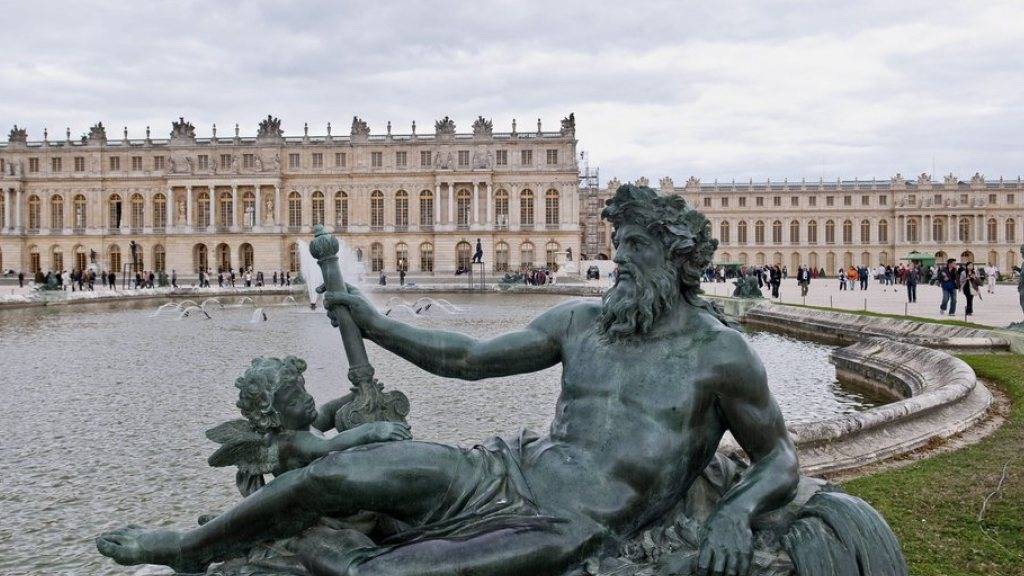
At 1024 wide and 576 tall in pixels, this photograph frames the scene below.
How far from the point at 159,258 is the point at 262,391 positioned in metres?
67.9

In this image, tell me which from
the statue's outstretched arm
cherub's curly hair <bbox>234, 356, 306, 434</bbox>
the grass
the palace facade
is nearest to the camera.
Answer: cherub's curly hair <bbox>234, 356, 306, 434</bbox>

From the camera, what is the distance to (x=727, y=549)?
2072 mm

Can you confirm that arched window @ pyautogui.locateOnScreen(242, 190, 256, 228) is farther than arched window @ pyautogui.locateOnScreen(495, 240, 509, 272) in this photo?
Yes

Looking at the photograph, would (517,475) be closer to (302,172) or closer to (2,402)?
(2,402)

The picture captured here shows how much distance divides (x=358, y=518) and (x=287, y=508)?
21 centimetres

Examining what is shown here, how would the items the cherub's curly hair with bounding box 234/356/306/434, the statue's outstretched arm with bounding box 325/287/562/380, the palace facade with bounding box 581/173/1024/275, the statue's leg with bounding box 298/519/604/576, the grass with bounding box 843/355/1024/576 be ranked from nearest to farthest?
1. the statue's leg with bounding box 298/519/604/576
2. the cherub's curly hair with bounding box 234/356/306/434
3. the statue's outstretched arm with bounding box 325/287/562/380
4. the grass with bounding box 843/355/1024/576
5. the palace facade with bounding box 581/173/1024/275

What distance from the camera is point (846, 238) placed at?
79.2 meters

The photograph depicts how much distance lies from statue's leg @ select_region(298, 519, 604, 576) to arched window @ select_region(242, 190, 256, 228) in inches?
2514

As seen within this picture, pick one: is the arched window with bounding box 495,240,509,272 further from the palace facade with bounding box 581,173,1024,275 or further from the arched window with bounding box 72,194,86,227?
the arched window with bounding box 72,194,86,227

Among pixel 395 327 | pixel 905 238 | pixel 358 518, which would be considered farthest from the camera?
pixel 905 238

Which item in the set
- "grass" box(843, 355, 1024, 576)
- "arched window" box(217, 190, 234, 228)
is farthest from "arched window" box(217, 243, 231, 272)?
"grass" box(843, 355, 1024, 576)

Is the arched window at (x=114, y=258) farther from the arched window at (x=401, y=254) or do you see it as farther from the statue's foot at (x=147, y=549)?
the statue's foot at (x=147, y=549)

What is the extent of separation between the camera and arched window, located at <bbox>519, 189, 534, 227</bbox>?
61.8 meters

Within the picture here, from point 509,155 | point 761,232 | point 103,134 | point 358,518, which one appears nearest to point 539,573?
point 358,518
